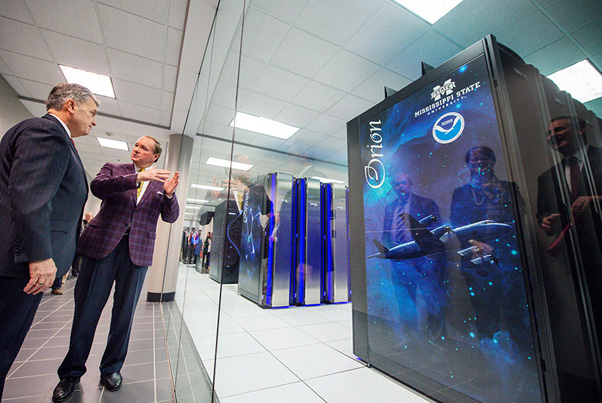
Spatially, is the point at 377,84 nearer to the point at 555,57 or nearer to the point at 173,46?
the point at 173,46

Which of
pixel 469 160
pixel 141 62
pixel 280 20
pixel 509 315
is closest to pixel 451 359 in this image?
pixel 509 315

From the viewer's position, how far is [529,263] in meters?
0.98

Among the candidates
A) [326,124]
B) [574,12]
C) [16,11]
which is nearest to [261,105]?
[326,124]

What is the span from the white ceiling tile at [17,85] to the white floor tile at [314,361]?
516 centimetres

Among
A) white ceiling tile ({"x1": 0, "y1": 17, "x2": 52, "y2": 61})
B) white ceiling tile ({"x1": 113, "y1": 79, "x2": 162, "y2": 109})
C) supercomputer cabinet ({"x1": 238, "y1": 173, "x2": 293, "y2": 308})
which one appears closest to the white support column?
white ceiling tile ({"x1": 113, "y1": 79, "x2": 162, "y2": 109})

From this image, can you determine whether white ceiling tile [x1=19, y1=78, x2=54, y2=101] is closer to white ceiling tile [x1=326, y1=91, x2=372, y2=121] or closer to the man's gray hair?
the man's gray hair

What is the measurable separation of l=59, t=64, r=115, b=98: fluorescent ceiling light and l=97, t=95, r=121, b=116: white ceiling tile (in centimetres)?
17

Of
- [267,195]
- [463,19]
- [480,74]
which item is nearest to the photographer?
[463,19]

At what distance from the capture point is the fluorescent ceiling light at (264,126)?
4.21 meters

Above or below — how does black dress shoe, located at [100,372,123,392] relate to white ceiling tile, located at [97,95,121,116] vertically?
below

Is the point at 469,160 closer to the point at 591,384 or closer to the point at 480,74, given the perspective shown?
the point at 480,74

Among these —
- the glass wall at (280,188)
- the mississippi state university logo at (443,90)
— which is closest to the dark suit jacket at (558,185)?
the glass wall at (280,188)

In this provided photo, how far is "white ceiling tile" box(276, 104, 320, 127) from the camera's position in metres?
4.15

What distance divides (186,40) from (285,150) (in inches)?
117
